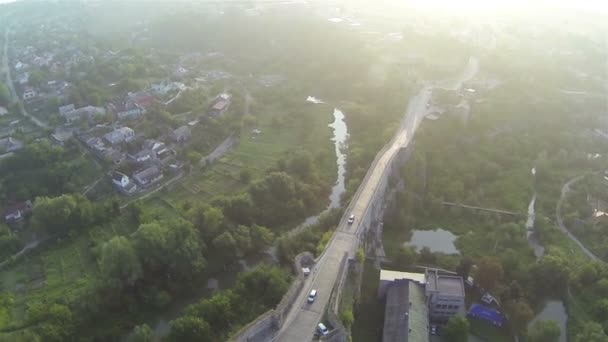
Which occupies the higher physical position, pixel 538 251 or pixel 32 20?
pixel 32 20

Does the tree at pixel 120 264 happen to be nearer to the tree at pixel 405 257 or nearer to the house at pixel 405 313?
the house at pixel 405 313

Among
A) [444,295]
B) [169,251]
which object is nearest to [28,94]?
[169,251]

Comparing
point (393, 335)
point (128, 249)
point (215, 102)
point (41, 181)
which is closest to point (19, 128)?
point (41, 181)

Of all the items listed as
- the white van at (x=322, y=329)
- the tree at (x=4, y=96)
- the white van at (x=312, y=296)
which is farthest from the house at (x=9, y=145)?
the white van at (x=322, y=329)

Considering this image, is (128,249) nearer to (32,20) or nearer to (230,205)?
(230,205)

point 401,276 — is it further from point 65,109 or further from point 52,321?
point 65,109
